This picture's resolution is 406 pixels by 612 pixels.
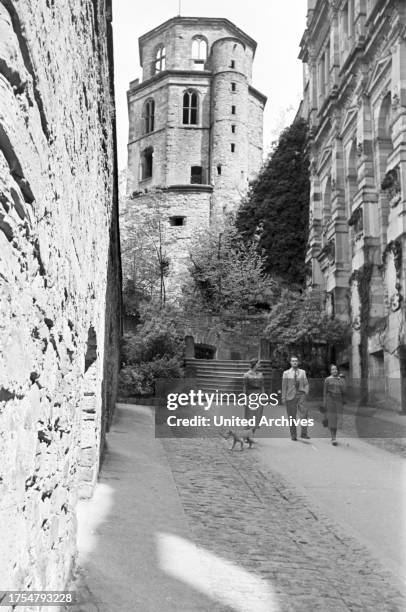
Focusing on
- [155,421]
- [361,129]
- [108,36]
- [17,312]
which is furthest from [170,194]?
[17,312]

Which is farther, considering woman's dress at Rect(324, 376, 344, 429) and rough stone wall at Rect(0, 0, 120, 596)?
woman's dress at Rect(324, 376, 344, 429)

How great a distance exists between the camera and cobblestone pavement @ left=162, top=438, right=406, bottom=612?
479cm

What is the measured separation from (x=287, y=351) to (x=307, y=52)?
17.9m

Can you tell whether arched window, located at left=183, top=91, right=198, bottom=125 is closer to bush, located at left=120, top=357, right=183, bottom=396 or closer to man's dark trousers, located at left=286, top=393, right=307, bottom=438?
bush, located at left=120, top=357, right=183, bottom=396

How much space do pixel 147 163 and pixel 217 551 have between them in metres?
45.8

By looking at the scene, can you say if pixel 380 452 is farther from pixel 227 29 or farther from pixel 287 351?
pixel 227 29

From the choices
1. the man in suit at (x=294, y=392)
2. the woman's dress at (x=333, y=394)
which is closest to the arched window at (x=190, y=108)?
the woman's dress at (x=333, y=394)

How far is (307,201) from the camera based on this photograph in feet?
108

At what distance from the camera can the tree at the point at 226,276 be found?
32250 millimetres

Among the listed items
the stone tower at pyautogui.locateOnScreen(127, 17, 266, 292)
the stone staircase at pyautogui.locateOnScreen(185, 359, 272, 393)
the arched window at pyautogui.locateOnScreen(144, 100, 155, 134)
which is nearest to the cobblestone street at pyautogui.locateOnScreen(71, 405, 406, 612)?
the stone staircase at pyautogui.locateOnScreen(185, 359, 272, 393)

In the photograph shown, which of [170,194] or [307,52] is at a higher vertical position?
[307,52]

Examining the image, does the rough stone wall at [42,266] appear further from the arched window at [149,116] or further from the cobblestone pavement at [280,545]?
the arched window at [149,116]

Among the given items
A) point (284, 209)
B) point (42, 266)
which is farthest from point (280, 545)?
point (284, 209)

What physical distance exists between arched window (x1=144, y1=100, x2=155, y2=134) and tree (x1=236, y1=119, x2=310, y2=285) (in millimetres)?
16862
